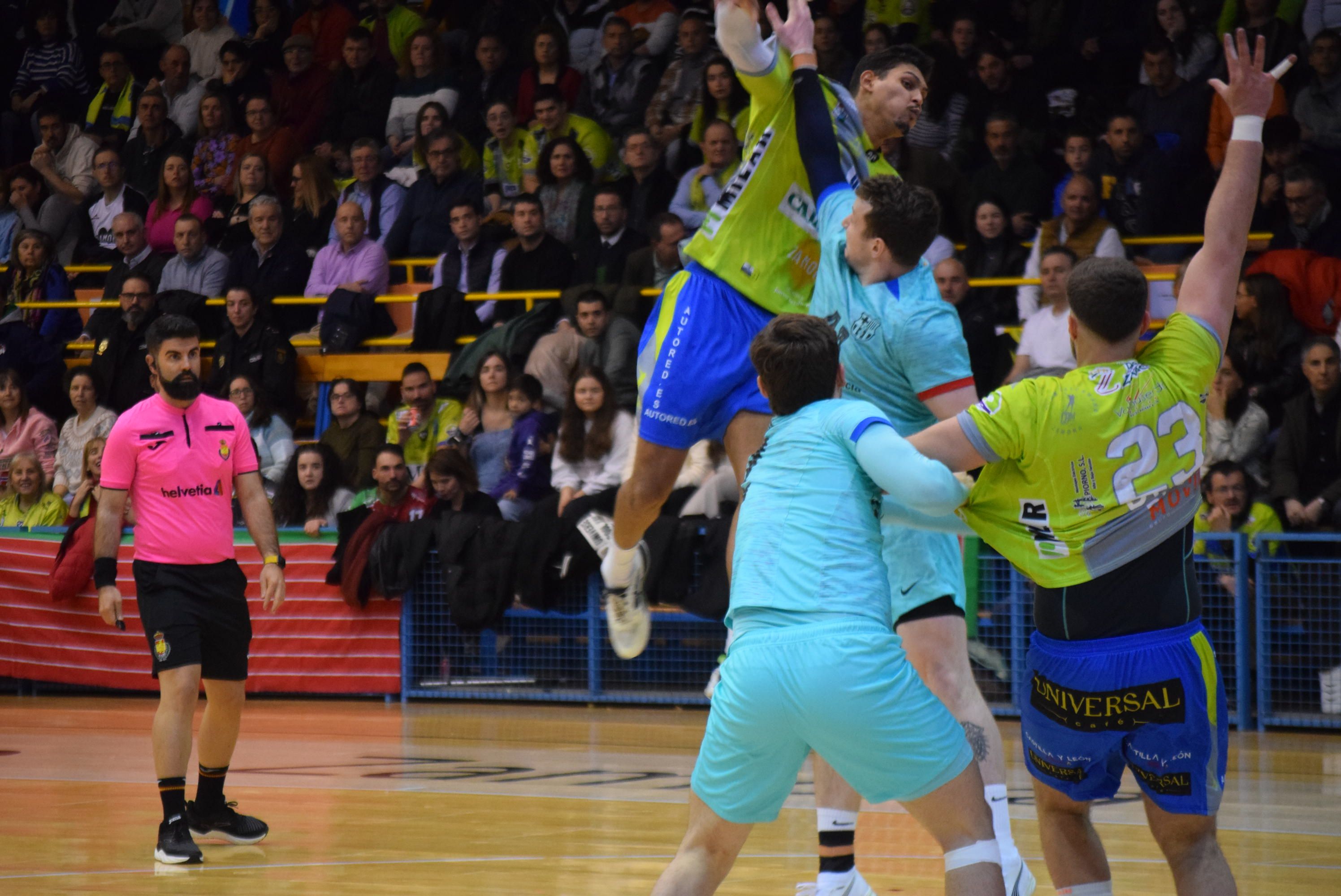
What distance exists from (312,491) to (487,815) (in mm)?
5361

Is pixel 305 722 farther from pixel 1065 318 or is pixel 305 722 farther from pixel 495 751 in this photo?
pixel 1065 318

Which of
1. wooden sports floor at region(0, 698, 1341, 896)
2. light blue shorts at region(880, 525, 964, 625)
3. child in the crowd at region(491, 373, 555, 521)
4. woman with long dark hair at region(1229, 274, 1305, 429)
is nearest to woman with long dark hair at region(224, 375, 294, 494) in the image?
child in the crowd at region(491, 373, 555, 521)

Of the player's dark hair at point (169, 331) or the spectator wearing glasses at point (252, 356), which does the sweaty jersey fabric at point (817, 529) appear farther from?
the spectator wearing glasses at point (252, 356)

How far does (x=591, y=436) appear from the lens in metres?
11.3

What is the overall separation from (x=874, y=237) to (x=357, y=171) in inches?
424

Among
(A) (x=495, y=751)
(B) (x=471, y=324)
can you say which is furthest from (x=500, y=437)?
(A) (x=495, y=751)

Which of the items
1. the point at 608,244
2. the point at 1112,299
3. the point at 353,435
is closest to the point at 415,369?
the point at 353,435

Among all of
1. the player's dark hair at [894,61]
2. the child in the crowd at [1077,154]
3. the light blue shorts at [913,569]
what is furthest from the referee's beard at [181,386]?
the child in the crowd at [1077,154]

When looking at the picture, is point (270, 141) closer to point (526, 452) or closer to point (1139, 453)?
point (526, 452)

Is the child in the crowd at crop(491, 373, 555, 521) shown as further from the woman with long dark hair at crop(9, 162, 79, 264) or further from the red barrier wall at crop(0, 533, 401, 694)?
the woman with long dark hair at crop(9, 162, 79, 264)

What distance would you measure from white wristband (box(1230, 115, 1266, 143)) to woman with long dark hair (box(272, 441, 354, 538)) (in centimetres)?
857

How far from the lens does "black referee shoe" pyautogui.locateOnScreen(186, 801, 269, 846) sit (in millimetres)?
6719

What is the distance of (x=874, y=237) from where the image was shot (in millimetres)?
4918

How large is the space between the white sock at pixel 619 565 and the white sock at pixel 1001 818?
1.69m
